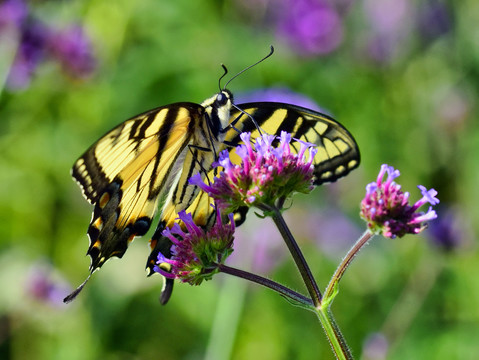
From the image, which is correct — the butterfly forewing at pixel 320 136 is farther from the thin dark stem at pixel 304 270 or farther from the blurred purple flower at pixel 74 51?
the blurred purple flower at pixel 74 51

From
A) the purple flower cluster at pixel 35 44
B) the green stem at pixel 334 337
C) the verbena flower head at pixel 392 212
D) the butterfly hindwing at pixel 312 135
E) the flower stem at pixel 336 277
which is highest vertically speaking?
the purple flower cluster at pixel 35 44

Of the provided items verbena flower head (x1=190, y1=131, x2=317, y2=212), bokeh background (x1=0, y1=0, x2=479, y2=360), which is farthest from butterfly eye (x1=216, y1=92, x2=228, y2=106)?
bokeh background (x1=0, y1=0, x2=479, y2=360)

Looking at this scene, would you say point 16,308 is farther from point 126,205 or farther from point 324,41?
point 324,41

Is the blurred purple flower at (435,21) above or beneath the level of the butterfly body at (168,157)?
above

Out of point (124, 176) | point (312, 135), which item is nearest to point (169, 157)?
point (124, 176)

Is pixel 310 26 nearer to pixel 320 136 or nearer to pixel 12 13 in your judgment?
pixel 12 13

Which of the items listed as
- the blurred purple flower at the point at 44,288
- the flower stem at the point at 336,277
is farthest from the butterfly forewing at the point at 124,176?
the blurred purple flower at the point at 44,288

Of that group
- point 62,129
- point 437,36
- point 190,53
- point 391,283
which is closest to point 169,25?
point 190,53
